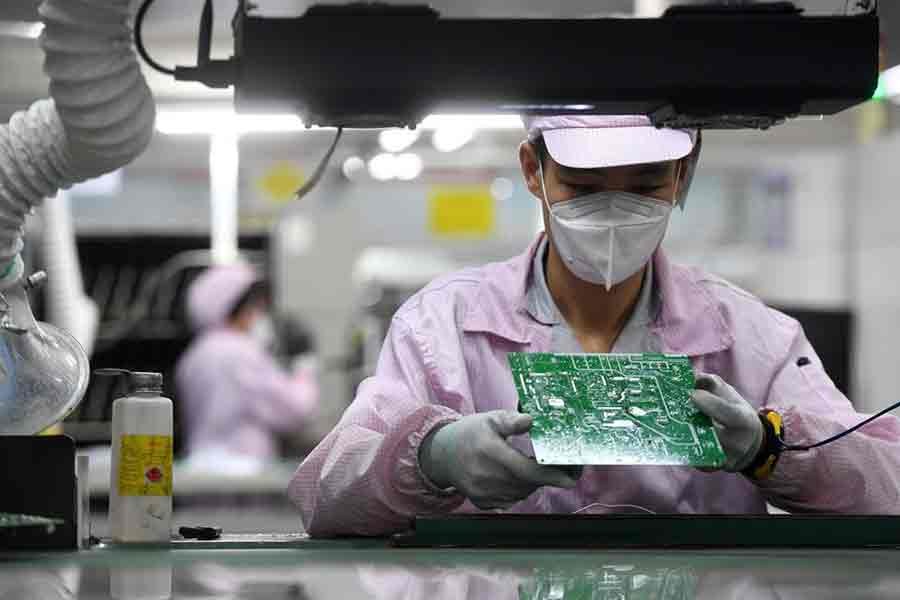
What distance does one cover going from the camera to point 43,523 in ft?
5.90

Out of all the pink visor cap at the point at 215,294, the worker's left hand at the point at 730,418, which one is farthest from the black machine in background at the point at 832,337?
the worker's left hand at the point at 730,418

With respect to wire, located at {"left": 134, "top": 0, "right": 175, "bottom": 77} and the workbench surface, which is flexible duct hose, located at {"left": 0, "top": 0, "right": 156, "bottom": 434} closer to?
wire, located at {"left": 134, "top": 0, "right": 175, "bottom": 77}

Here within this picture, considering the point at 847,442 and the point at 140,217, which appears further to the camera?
the point at 140,217

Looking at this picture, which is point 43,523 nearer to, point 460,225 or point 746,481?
point 746,481

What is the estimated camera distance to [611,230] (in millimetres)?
2297

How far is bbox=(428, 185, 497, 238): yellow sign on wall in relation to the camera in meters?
7.80

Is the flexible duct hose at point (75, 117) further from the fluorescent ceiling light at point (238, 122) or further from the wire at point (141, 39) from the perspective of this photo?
the fluorescent ceiling light at point (238, 122)

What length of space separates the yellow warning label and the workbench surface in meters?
0.10

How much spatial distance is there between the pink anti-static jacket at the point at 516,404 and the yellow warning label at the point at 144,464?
28 cm

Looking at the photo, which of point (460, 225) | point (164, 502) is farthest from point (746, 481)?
point (460, 225)

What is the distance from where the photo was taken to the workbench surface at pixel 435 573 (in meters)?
1.50

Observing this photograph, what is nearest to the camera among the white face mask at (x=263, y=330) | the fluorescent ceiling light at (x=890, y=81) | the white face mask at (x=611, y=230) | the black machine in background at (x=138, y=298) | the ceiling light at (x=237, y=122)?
the fluorescent ceiling light at (x=890, y=81)

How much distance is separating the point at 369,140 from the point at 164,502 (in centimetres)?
322

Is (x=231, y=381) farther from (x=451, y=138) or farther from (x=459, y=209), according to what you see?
(x=451, y=138)
